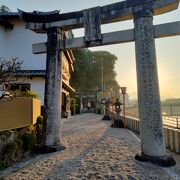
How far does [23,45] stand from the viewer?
55.2 ft

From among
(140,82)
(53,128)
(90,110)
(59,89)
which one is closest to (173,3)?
(140,82)

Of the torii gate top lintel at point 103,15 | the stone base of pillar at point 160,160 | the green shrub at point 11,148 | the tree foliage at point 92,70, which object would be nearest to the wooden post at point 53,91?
the torii gate top lintel at point 103,15

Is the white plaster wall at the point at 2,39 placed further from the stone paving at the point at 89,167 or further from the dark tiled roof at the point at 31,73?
the stone paving at the point at 89,167

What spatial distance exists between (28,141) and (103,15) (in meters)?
5.40

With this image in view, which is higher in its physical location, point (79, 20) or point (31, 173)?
point (79, 20)

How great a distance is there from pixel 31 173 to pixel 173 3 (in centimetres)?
675

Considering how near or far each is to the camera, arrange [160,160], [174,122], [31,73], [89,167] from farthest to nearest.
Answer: [174,122]
[31,73]
[160,160]
[89,167]

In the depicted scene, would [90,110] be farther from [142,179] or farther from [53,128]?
[142,179]

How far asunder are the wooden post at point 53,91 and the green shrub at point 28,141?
0.48 meters

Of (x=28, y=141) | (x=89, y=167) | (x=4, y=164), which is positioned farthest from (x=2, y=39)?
(x=89, y=167)

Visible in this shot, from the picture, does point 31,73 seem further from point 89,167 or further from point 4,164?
point 89,167

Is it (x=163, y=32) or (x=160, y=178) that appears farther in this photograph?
(x=163, y=32)

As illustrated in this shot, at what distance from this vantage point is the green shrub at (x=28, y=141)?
7.97 m

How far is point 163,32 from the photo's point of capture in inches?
292
